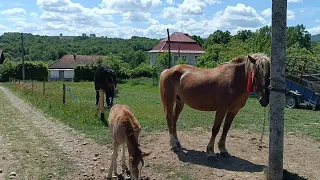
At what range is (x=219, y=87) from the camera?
7.48 m

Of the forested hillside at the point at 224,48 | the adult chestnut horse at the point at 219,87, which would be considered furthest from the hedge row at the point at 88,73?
the adult chestnut horse at the point at 219,87

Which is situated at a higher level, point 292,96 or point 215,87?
point 215,87

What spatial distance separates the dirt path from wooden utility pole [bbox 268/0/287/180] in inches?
27.9

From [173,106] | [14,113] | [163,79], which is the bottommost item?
[14,113]

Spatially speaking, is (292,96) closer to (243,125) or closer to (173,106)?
(243,125)

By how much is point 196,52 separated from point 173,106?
66648 mm

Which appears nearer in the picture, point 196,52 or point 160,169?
point 160,169

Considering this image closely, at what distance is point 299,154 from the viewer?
7938 mm

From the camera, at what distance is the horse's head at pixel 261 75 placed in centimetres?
653

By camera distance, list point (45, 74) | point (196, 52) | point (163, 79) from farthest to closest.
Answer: point (196, 52), point (45, 74), point (163, 79)

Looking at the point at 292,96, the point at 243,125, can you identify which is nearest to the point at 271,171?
the point at 243,125

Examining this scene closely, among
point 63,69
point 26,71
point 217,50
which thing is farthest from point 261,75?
point 63,69

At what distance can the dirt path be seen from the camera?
6.70 metres

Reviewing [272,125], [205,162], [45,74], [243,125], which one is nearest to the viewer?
[272,125]
